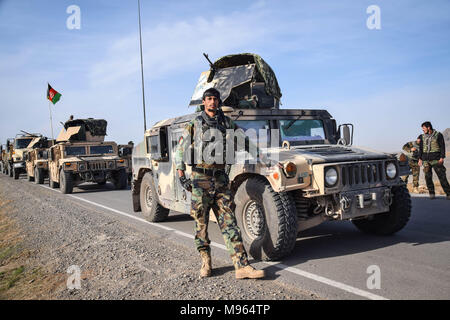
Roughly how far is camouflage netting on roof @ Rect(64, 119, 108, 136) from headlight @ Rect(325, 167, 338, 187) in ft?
44.3

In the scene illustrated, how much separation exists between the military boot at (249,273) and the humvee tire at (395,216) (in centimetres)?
200

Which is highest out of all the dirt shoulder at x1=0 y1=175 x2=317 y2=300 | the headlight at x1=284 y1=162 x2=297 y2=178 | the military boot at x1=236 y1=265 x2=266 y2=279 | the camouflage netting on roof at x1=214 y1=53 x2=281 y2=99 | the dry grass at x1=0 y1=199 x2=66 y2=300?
the camouflage netting on roof at x1=214 y1=53 x2=281 y2=99

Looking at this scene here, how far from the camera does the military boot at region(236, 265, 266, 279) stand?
12.2ft

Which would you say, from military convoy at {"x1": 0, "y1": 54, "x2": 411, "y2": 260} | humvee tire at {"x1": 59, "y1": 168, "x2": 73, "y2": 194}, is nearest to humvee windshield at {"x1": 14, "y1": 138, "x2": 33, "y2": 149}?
humvee tire at {"x1": 59, "y1": 168, "x2": 73, "y2": 194}

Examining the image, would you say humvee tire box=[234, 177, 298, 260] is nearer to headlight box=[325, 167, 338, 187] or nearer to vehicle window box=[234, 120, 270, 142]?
headlight box=[325, 167, 338, 187]

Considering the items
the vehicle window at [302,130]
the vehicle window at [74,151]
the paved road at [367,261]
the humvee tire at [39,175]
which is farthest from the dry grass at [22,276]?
the humvee tire at [39,175]

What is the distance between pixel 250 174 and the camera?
4.62 metres

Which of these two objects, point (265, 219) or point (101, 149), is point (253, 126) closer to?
point (265, 219)

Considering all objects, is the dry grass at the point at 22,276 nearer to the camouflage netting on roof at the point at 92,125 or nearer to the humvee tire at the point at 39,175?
the camouflage netting on roof at the point at 92,125

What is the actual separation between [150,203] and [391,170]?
14.7 feet

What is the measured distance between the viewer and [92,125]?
15.8 meters

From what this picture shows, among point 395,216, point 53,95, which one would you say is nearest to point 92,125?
point 53,95
